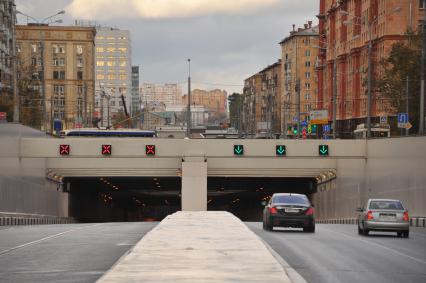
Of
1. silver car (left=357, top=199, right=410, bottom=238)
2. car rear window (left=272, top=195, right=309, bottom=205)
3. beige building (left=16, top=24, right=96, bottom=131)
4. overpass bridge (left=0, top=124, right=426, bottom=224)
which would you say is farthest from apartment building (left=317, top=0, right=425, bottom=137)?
car rear window (left=272, top=195, right=309, bottom=205)

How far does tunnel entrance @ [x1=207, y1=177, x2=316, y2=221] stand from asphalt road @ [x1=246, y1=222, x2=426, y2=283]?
50302 mm

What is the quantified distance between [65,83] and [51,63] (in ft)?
15.6

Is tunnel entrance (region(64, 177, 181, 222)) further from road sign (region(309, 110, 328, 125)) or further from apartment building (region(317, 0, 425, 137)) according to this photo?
apartment building (region(317, 0, 425, 137))

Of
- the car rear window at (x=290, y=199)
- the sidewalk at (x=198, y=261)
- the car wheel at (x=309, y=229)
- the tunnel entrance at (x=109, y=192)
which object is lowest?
the tunnel entrance at (x=109, y=192)

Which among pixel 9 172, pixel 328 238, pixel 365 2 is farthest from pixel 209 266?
pixel 365 2

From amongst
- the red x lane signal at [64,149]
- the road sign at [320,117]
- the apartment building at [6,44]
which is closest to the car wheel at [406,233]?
the red x lane signal at [64,149]

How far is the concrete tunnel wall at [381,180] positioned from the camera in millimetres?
53156

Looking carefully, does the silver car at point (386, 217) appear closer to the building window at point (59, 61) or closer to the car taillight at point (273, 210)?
the car taillight at point (273, 210)

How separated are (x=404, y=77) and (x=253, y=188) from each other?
858 inches

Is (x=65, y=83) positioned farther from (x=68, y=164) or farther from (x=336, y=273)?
(x=336, y=273)

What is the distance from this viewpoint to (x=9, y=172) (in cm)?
5778

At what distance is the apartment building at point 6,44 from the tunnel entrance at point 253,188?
2622cm

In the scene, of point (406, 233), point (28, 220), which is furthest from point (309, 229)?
point (28, 220)

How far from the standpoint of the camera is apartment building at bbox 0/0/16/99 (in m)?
112
